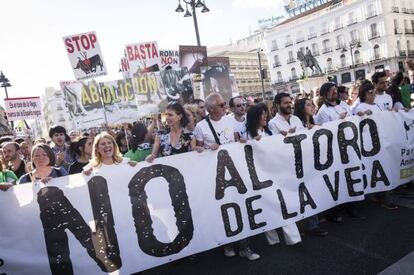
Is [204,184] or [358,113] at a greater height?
[358,113]

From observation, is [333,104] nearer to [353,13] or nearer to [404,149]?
[404,149]

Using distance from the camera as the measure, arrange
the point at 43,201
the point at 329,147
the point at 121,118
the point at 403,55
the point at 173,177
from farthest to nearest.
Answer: the point at 403,55 < the point at 121,118 < the point at 329,147 < the point at 173,177 < the point at 43,201

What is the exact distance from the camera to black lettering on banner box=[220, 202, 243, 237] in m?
3.93

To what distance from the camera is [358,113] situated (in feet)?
15.9

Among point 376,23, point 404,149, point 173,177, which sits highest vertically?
point 376,23

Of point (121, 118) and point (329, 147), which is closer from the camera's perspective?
point (329, 147)

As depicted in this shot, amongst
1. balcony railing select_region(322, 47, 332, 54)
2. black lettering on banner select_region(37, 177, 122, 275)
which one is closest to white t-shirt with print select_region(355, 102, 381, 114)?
black lettering on banner select_region(37, 177, 122, 275)

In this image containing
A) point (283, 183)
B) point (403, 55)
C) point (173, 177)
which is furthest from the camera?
point (403, 55)

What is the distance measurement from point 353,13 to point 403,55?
28.5 ft

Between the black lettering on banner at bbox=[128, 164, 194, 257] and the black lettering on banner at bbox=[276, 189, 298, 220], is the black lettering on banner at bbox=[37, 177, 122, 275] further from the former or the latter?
the black lettering on banner at bbox=[276, 189, 298, 220]

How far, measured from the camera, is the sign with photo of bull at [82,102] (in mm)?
9148

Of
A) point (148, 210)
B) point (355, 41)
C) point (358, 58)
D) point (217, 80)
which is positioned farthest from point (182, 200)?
point (355, 41)

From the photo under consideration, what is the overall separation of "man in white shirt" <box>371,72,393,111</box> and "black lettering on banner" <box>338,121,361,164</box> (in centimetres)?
96

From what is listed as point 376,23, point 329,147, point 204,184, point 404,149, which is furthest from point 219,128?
point 376,23
